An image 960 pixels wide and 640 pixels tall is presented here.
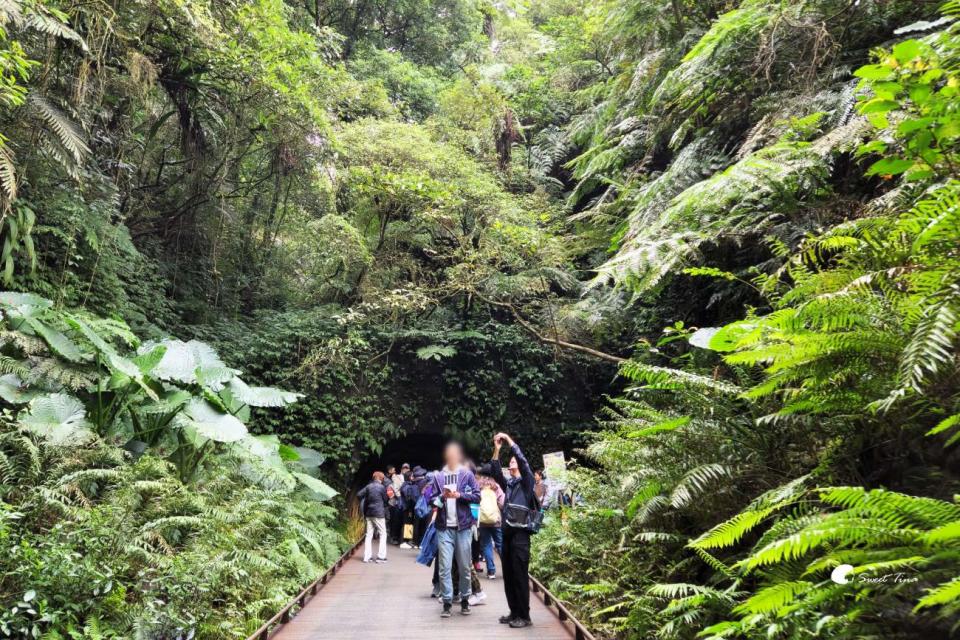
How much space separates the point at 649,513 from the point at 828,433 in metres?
1.39

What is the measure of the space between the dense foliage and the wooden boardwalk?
0.45 meters

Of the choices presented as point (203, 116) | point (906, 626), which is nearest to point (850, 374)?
point (906, 626)

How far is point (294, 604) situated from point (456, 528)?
175cm

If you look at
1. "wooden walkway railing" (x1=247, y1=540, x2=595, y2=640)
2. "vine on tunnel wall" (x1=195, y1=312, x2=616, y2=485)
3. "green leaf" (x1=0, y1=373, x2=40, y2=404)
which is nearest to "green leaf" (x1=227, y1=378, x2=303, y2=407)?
"green leaf" (x1=0, y1=373, x2=40, y2=404)

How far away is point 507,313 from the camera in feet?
50.0

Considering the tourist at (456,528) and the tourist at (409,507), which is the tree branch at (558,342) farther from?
the tourist at (409,507)

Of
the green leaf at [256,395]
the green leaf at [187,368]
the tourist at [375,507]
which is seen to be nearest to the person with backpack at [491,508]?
the tourist at [375,507]

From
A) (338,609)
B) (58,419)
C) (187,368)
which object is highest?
(187,368)

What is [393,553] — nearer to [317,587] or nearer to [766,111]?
[317,587]

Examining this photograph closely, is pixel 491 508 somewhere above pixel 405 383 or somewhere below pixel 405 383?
below

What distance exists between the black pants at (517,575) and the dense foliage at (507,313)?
0.70m

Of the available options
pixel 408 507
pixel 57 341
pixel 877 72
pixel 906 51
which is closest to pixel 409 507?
pixel 408 507

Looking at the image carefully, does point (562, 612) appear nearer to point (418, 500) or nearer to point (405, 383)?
point (418, 500)

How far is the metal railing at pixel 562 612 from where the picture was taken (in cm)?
466
